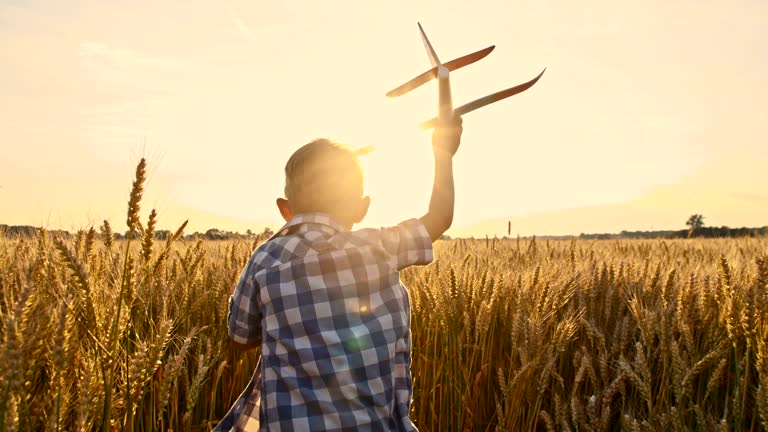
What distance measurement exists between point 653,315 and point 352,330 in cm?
142

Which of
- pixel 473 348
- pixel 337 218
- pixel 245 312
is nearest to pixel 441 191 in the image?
pixel 337 218

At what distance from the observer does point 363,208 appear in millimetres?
1884

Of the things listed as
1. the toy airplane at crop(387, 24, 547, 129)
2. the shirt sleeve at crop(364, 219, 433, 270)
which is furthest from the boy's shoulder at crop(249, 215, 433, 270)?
the toy airplane at crop(387, 24, 547, 129)

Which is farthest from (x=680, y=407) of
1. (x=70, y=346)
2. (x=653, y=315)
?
(x=70, y=346)

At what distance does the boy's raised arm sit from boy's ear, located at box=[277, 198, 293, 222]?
1.34 feet

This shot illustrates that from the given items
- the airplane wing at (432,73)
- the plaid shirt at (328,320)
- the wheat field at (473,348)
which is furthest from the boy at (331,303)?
the wheat field at (473,348)

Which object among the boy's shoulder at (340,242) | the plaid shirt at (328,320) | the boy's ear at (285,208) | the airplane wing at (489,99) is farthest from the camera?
the boy's ear at (285,208)

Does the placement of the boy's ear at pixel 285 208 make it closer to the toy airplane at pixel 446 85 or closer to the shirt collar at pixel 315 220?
the shirt collar at pixel 315 220

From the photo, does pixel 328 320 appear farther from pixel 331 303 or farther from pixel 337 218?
pixel 337 218

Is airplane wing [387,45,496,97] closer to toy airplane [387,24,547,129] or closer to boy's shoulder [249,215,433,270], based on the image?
toy airplane [387,24,547,129]

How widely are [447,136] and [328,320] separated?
632 mm

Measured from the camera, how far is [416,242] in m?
1.81

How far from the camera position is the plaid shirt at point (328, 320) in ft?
5.46

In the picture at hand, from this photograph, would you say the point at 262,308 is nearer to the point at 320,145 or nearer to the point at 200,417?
the point at 320,145
